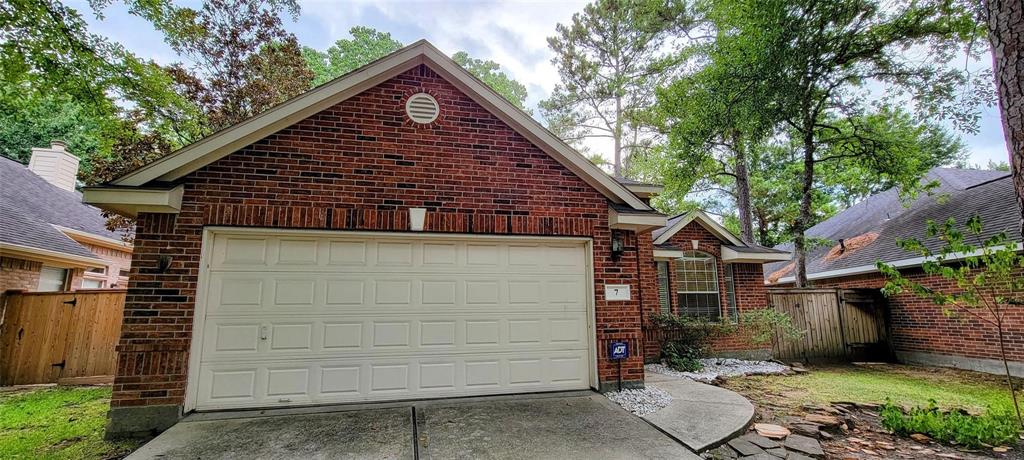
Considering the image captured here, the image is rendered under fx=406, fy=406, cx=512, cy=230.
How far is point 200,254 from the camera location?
4.81m

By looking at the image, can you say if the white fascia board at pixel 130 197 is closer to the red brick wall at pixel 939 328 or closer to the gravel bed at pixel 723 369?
the gravel bed at pixel 723 369

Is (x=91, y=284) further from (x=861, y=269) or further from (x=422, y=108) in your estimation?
(x=861, y=269)

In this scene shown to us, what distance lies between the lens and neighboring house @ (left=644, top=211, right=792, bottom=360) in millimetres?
9445

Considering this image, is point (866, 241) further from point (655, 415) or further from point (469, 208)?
point (469, 208)

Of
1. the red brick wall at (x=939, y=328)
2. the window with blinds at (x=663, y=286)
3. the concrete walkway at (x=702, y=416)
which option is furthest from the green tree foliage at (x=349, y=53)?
the red brick wall at (x=939, y=328)

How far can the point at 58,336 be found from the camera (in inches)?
300

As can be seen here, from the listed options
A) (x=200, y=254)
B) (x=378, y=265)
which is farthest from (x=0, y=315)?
(x=378, y=265)

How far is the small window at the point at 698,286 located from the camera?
959 centimetres

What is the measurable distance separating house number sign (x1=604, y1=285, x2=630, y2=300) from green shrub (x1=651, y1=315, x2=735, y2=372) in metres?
3.33

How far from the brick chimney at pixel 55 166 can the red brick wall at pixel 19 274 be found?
5799mm

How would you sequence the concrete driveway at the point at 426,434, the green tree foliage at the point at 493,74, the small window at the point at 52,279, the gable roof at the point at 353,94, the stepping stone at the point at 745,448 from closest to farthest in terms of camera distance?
the concrete driveway at the point at 426,434 < the stepping stone at the point at 745,448 < the gable roof at the point at 353,94 < the small window at the point at 52,279 < the green tree foliage at the point at 493,74

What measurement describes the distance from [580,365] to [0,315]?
34.4 feet

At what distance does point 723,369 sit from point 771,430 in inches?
161

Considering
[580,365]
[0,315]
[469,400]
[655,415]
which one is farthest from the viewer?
[0,315]
